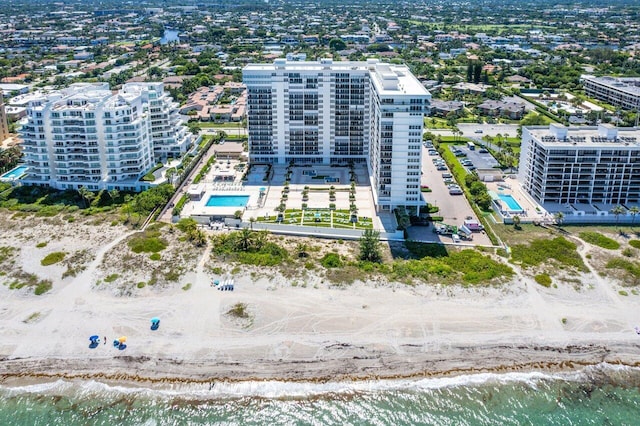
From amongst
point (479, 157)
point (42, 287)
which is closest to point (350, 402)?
point (42, 287)

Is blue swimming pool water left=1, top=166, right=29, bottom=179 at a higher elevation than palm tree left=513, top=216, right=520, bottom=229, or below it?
higher

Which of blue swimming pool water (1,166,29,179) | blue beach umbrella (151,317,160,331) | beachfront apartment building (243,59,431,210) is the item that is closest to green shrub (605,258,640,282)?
beachfront apartment building (243,59,431,210)

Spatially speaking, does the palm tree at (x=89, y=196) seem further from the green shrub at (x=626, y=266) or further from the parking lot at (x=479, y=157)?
the green shrub at (x=626, y=266)

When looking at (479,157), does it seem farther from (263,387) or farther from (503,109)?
(263,387)

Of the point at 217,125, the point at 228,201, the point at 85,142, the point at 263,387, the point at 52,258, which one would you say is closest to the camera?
the point at 263,387

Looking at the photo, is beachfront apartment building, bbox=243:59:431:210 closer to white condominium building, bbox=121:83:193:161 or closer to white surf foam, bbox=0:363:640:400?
white condominium building, bbox=121:83:193:161
